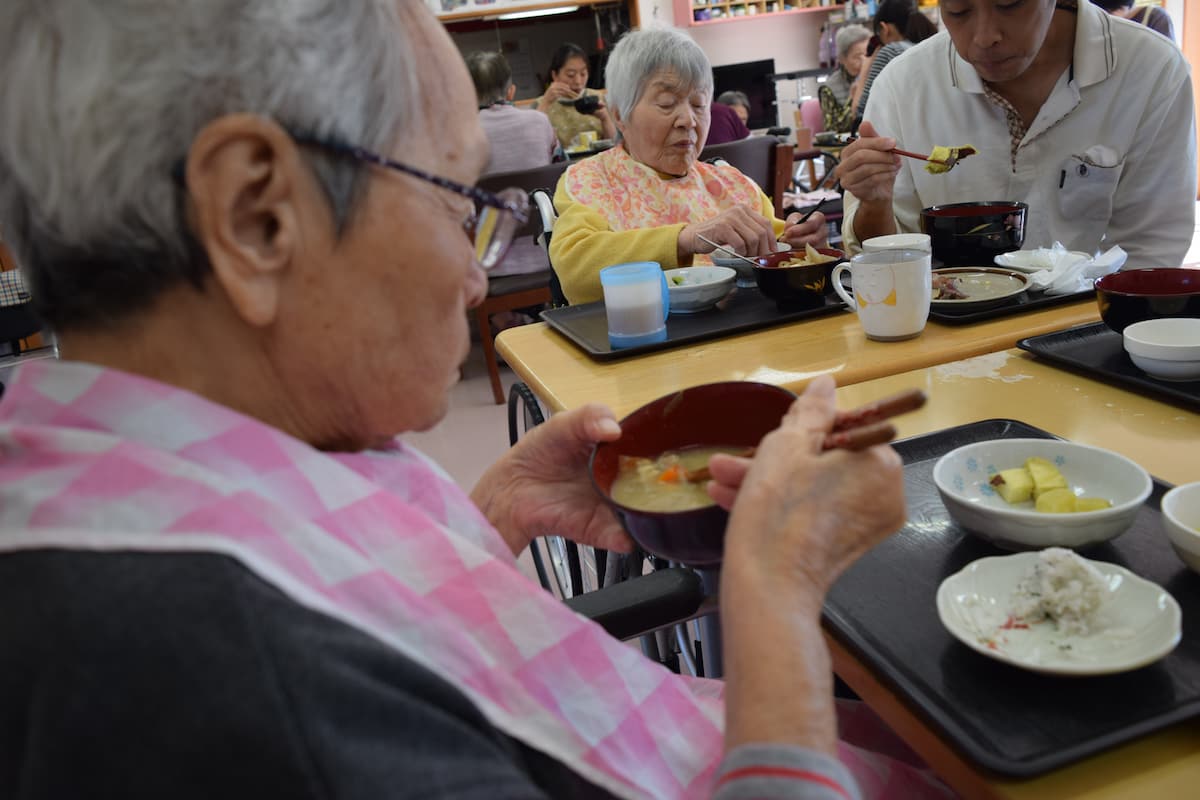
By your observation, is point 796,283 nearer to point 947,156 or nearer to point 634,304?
point 634,304

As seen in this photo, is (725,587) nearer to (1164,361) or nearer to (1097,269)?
(1164,361)

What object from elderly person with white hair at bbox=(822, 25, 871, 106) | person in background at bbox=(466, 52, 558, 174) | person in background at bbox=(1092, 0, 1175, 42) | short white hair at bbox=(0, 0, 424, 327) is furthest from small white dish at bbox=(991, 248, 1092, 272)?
elderly person with white hair at bbox=(822, 25, 871, 106)

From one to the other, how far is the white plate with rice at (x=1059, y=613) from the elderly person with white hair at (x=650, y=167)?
167 centimetres

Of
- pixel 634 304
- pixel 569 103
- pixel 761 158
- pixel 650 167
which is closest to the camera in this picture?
pixel 634 304

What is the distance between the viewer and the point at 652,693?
0.77 meters

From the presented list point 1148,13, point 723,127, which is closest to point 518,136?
point 723,127

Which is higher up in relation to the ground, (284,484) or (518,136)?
(518,136)

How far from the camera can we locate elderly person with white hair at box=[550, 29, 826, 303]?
2459mm

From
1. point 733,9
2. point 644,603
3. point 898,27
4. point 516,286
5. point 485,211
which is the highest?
point 733,9

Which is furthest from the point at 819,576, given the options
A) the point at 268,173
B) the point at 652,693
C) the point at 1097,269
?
the point at 1097,269

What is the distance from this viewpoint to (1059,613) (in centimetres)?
73

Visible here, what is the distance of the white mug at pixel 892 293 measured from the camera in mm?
1495

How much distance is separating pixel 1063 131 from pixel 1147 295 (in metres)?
1.13

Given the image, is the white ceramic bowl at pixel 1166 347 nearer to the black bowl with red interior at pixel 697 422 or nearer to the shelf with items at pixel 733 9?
the black bowl with red interior at pixel 697 422
